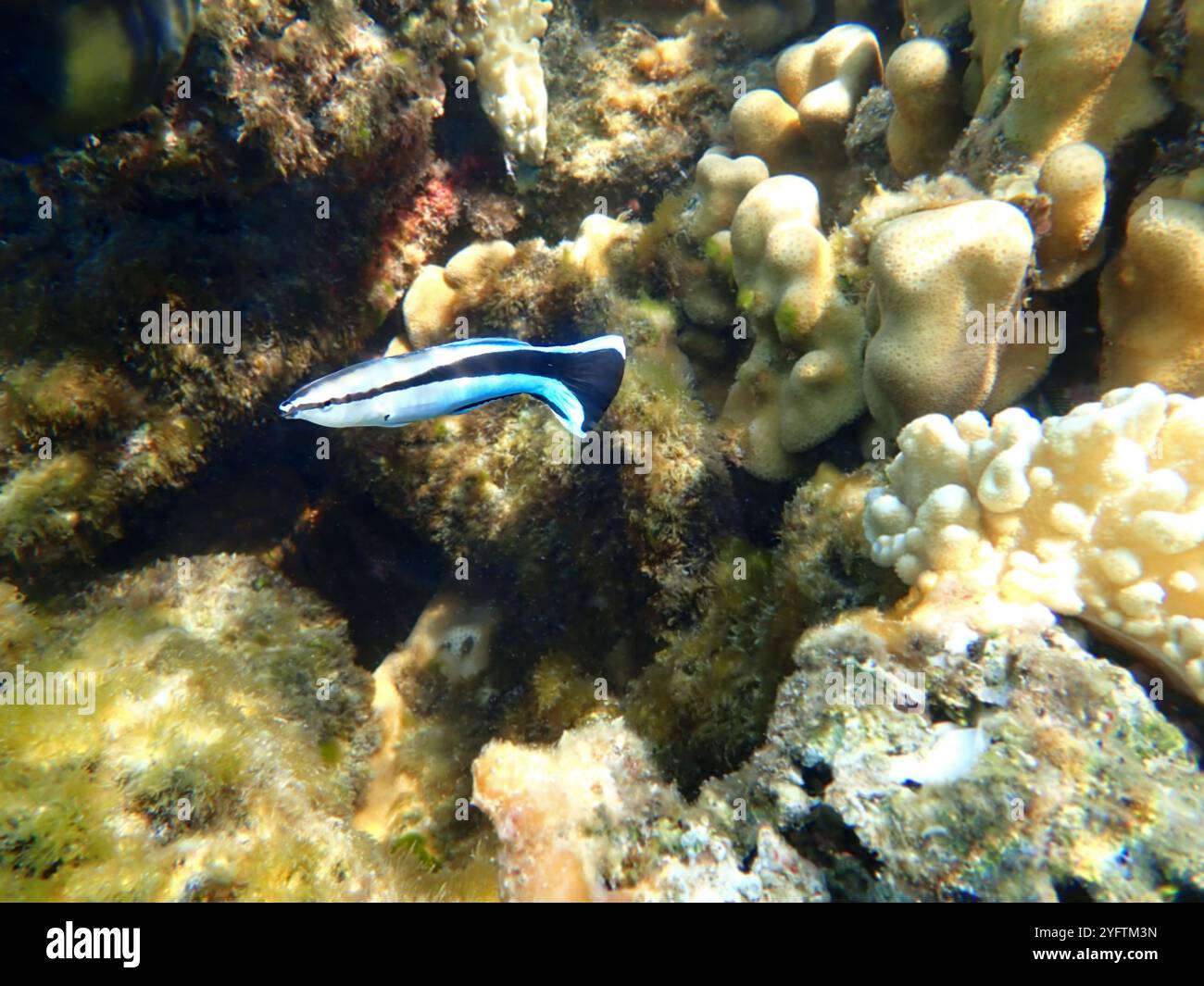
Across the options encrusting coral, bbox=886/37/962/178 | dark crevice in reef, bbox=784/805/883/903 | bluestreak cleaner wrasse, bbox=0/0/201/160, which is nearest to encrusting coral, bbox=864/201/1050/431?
encrusting coral, bbox=886/37/962/178

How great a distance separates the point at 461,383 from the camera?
99.8 inches

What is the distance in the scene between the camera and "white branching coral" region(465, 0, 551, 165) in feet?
14.3

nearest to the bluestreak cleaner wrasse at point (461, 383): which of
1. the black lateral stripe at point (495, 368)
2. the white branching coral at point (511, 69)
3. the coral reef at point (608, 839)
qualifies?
the black lateral stripe at point (495, 368)

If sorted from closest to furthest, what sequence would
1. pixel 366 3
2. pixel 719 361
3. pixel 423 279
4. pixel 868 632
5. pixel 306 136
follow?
1. pixel 868 632
2. pixel 306 136
3. pixel 366 3
4. pixel 719 361
5. pixel 423 279

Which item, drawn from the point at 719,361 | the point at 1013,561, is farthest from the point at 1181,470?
the point at 719,361

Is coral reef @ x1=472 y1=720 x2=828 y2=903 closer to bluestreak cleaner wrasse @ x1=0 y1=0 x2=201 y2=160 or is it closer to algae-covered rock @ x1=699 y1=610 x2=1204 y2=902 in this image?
algae-covered rock @ x1=699 y1=610 x2=1204 y2=902

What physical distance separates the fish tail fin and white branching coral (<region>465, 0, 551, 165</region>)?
2.69 m

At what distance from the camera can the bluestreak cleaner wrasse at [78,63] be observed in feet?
8.71

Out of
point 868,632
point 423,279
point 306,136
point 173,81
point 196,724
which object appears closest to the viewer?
point 868,632

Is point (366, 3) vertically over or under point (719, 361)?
over
